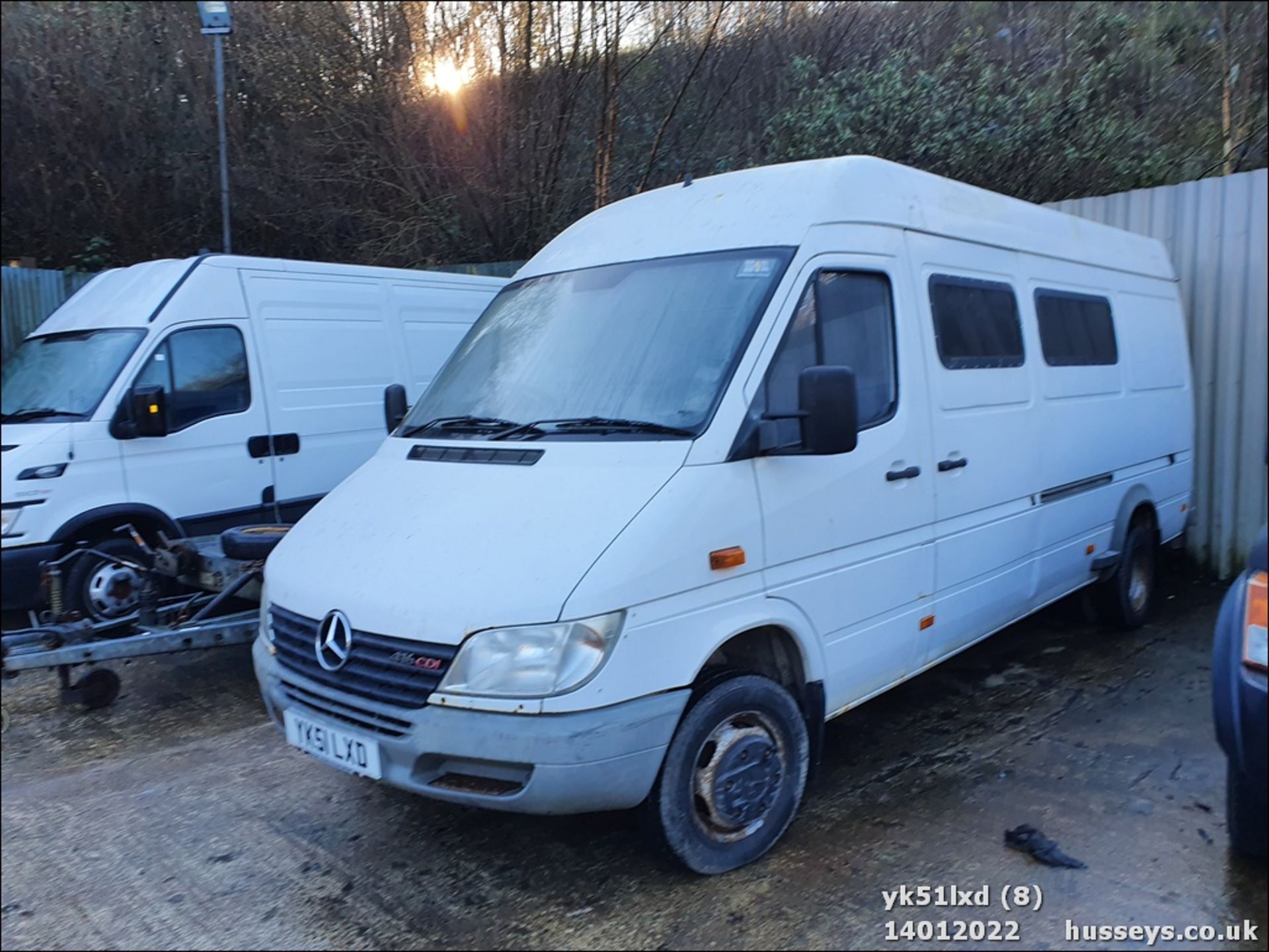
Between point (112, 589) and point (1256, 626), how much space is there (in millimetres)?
6004

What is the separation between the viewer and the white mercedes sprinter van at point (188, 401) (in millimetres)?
5969

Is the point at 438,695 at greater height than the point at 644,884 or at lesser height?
greater

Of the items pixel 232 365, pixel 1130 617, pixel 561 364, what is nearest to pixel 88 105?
pixel 232 365

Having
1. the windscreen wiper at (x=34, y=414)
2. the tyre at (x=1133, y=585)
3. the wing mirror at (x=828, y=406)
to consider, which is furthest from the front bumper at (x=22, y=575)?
the tyre at (x=1133, y=585)

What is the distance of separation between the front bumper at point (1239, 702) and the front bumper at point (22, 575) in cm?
603

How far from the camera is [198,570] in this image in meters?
5.53

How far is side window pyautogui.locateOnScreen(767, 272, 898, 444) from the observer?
3.71m

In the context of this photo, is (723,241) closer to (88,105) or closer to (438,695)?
(438,695)

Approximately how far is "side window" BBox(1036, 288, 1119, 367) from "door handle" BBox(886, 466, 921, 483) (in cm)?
169

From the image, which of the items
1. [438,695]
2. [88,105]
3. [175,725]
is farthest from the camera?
[88,105]

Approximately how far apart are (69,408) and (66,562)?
3.53ft

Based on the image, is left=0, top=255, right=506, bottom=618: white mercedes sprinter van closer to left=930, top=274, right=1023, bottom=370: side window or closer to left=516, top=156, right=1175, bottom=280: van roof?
left=516, top=156, right=1175, bottom=280: van roof

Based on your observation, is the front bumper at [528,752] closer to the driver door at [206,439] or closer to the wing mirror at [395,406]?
the wing mirror at [395,406]

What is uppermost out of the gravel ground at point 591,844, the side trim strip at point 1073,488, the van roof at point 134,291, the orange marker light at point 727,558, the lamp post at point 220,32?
the lamp post at point 220,32
